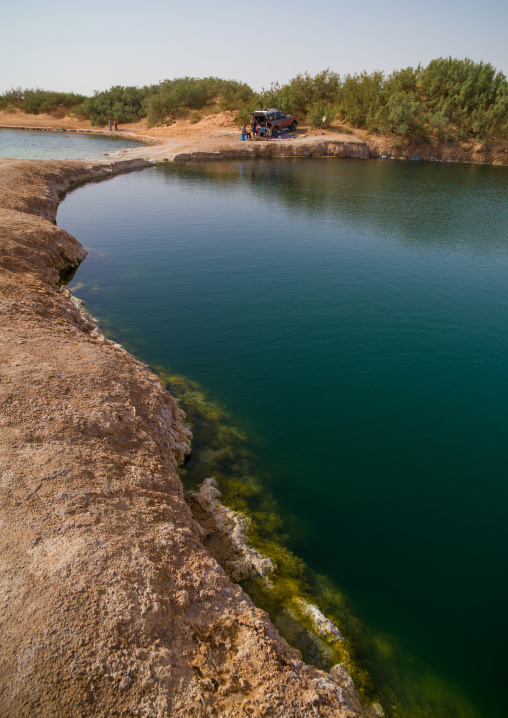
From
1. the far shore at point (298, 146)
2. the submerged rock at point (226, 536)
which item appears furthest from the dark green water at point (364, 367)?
the far shore at point (298, 146)

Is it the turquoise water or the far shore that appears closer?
the turquoise water

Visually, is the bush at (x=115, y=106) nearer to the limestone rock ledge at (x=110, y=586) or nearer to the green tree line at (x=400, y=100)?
the green tree line at (x=400, y=100)

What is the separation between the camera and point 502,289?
61.1ft

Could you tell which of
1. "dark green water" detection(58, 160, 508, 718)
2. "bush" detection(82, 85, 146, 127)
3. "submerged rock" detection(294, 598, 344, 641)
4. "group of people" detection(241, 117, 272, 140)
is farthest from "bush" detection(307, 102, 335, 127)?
"submerged rock" detection(294, 598, 344, 641)

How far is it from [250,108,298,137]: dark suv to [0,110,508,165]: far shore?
5.72ft

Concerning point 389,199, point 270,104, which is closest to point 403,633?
point 389,199

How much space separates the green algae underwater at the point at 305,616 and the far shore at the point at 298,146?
49879 millimetres

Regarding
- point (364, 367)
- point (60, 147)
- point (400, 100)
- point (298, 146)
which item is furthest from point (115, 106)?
point (364, 367)

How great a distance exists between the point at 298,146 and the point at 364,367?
52.6 m

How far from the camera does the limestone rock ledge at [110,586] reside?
4426mm

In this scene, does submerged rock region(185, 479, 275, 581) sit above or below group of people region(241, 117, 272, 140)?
below

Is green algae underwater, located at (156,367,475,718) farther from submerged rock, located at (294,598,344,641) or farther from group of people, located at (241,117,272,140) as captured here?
group of people, located at (241,117,272,140)

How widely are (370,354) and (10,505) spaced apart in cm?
1104

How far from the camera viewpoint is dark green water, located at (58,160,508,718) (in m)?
7.55
